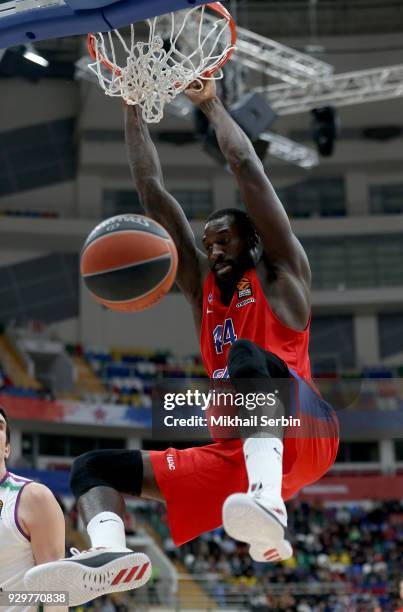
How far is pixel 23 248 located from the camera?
27156mm

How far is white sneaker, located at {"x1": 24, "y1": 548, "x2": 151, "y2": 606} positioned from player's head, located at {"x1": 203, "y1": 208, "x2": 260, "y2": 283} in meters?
1.38

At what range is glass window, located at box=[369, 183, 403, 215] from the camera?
28.1 meters

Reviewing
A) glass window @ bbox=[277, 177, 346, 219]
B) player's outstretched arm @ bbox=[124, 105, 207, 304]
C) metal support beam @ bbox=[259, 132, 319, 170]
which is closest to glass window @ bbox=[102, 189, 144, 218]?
glass window @ bbox=[277, 177, 346, 219]

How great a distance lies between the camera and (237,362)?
3.71 meters

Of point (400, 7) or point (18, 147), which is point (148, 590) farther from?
point (400, 7)

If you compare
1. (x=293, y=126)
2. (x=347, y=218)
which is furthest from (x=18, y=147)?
(x=347, y=218)

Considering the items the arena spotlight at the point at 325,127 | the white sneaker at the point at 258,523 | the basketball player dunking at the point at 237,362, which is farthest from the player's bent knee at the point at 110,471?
the arena spotlight at the point at 325,127

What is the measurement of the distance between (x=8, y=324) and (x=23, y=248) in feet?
9.15

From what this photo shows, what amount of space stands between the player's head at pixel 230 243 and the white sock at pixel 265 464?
0.95m

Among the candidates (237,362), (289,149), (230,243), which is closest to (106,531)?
(237,362)

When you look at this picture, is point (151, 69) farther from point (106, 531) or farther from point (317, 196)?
point (317, 196)

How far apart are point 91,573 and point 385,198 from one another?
84.4ft

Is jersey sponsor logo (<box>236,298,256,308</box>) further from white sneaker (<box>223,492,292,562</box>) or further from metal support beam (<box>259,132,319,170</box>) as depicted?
metal support beam (<box>259,132,319,170</box>)

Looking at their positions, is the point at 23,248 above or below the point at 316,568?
above
